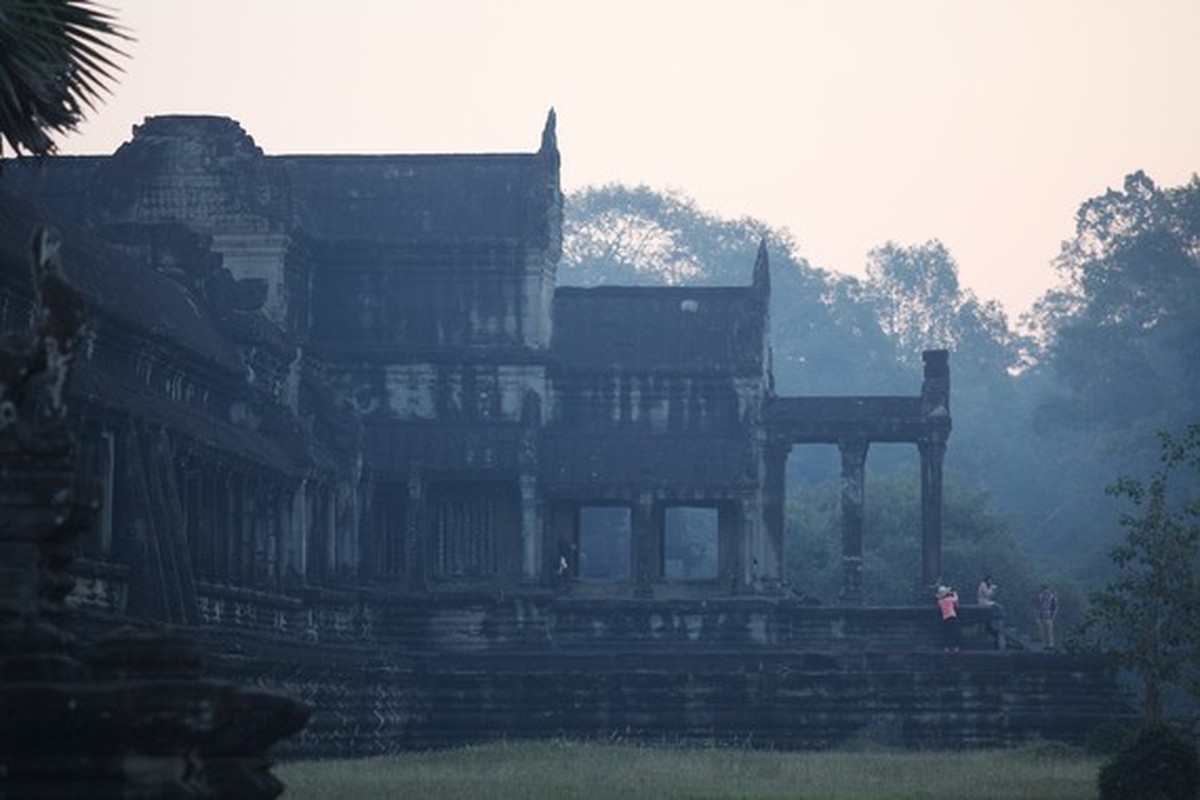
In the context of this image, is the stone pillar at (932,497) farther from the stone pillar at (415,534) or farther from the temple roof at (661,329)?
the stone pillar at (415,534)

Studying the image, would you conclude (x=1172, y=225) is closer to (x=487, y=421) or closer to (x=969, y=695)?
(x=487, y=421)

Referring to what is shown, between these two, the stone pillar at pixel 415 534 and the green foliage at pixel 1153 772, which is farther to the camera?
the stone pillar at pixel 415 534

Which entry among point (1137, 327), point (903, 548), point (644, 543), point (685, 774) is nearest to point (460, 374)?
point (644, 543)

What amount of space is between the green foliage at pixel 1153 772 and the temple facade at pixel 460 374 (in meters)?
23.4

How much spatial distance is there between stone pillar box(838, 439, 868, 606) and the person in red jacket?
10.5ft

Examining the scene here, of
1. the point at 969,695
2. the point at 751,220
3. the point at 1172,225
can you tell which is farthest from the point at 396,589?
the point at 751,220

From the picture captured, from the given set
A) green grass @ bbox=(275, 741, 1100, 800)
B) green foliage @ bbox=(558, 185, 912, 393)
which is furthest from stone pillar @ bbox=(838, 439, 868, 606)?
green foliage @ bbox=(558, 185, 912, 393)

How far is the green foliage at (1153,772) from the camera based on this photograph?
28.0 metres

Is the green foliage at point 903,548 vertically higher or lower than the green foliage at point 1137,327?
lower

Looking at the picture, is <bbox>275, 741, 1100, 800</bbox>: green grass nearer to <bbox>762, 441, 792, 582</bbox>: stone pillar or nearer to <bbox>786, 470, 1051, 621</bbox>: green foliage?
<bbox>762, 441, 792, 582</bbox>: stone pillar

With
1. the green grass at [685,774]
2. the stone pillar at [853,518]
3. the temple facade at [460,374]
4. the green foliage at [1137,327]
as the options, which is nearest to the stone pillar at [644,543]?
the temple facade at [460,374]

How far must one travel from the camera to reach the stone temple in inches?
1759

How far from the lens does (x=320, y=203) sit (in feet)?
191

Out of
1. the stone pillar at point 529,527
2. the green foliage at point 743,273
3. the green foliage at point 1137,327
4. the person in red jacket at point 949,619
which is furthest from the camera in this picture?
the green foliage at point 743,273
